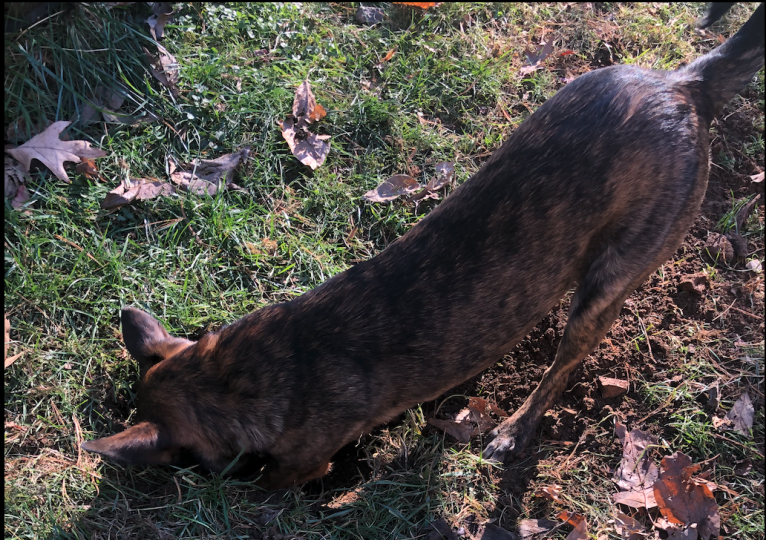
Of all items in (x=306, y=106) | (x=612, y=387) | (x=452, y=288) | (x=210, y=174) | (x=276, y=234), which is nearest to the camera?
(x=452, y=288)

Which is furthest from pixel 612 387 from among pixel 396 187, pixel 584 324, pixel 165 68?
pixel 165 68

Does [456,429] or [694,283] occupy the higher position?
[694,283]

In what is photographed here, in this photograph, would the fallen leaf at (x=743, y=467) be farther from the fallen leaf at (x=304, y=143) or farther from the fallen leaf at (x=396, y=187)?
the fallen leaf at (x=304, y=143)

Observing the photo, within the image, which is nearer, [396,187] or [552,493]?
[552,493]

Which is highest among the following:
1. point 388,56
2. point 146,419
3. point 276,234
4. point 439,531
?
point 388,56

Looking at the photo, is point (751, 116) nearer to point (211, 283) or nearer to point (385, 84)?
point (385, 84)

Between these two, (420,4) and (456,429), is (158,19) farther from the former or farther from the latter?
(456,429)

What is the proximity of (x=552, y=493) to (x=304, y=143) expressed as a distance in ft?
10.5

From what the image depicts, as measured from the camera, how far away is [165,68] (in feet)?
15.6

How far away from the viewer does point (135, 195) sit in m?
4.32

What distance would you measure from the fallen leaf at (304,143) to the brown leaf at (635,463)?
301cm

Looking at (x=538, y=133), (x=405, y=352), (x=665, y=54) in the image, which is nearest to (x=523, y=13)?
(x=665, y=54)

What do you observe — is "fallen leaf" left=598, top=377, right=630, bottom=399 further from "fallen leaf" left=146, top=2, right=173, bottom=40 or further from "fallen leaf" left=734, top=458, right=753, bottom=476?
"fallen leaf" left=146, top=2, right=173, bottom=40

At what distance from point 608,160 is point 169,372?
267 cm
